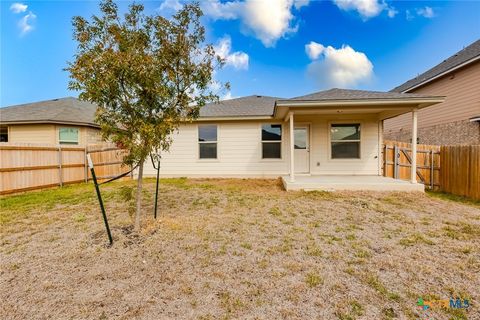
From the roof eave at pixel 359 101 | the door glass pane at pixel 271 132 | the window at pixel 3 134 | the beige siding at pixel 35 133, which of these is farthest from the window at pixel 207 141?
the window at pixel 3 134

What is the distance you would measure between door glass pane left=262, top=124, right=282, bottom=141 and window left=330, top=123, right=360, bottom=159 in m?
2.10

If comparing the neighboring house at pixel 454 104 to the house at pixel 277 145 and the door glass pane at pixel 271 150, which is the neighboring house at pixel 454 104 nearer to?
the house at pixel 277 145

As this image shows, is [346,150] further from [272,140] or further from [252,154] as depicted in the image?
[252,154]

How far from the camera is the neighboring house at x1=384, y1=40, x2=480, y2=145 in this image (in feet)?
33.3

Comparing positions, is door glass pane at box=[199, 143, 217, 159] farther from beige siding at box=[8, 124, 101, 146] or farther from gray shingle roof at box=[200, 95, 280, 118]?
beige siding at box=[8, 124, 101, 146]

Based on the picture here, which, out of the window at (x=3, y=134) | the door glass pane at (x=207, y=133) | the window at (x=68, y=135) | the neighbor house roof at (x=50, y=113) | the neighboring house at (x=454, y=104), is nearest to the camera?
the neighboring house at (x=454, y=104)

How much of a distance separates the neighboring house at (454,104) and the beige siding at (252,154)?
4.90m

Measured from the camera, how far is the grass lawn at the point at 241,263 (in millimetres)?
2100

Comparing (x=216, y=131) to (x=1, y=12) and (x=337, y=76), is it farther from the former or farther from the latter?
(x=337, y=76)

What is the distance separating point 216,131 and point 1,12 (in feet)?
31.5

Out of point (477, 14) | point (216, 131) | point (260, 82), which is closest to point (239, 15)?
point (260, 82)

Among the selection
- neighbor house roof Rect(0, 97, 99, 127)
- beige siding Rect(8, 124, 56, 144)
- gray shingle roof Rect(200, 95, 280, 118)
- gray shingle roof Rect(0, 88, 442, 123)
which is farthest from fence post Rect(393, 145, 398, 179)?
beige siding Rect(8, 124, 56, 144)

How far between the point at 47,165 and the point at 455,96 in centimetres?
1797

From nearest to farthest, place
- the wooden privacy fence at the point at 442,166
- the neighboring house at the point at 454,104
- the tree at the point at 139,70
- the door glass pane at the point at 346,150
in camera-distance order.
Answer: the tree at the point at 139,70 < the wooden privacy fence at the point at 442,166 < the door glass pane at the point at 346,150 < the neighboring house at the point at 454,104
